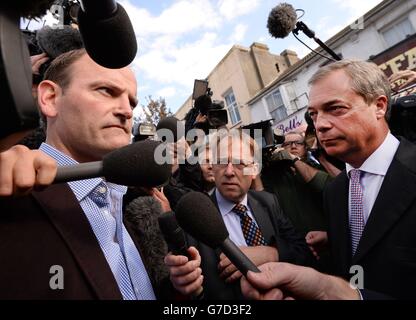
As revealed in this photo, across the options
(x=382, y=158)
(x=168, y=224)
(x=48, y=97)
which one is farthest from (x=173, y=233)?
(x=382, y=158)

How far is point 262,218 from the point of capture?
7.08 feet

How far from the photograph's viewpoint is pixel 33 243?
0.83 metres

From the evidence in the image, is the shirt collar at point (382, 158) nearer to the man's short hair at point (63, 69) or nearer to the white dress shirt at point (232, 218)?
the white dress shirt at point (232, 218)

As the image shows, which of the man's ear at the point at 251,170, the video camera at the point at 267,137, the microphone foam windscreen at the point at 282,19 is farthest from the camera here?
the video camera at the point at 267,137

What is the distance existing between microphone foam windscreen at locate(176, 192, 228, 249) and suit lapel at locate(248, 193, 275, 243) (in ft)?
3.59

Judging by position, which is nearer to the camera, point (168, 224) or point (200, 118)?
point (168, 224)

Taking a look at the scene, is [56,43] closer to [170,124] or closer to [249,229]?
[170,124]

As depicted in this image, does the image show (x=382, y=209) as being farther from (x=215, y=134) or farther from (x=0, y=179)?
(x=215, y=134)

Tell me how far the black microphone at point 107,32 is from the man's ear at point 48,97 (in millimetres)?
718

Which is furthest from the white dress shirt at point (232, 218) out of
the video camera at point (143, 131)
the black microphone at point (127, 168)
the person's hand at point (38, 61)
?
the person's hand at point (38, 61)

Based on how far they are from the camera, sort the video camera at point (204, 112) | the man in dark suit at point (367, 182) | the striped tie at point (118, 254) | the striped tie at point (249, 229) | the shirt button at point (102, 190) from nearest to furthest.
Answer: the striped tie at point (118, 254) → the shirt button at point (102, 190) → the man in dark suit at point (367, 182) → the striped tie at point (249, 229) → the video camera at point (204, 112)

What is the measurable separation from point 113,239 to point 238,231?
115 cm

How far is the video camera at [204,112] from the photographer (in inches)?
123
